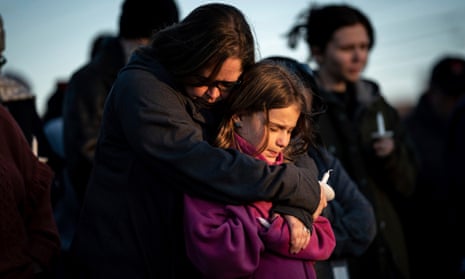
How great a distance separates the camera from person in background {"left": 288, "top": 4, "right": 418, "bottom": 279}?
14.1 feet

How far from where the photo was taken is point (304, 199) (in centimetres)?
256

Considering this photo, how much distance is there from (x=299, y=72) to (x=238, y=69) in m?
0.67

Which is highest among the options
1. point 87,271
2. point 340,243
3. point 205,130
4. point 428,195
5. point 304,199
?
point 205,130

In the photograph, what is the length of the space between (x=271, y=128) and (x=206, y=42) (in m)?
0.39

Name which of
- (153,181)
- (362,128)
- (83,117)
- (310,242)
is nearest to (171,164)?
(153,181)

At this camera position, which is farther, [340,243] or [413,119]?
[413,119]

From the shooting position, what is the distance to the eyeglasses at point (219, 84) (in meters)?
2.62

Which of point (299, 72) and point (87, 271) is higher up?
point (299, 72)

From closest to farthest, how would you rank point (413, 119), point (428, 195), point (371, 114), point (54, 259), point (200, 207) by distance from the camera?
point (200, 207)
point (54, 259)
point (371, 114)
point (428, 195)
point (413, 119)

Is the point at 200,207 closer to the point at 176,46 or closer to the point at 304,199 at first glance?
the point at 304,199

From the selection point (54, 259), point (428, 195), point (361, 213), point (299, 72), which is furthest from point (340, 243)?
point (428, 195)

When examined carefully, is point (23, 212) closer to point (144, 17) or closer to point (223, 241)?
point (223, 241)

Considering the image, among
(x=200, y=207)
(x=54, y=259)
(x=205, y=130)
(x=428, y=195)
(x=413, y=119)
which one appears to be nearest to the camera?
(x=200, y=207)

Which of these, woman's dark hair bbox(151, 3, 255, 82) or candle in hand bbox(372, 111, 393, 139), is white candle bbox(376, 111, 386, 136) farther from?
woman's dark hair bbox(151, 3, 255, 82)
